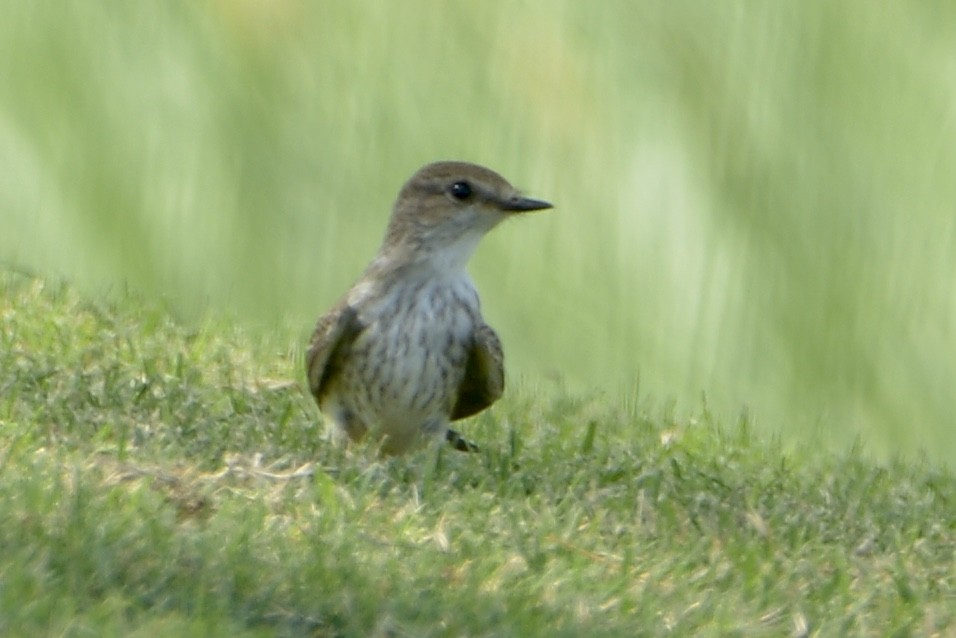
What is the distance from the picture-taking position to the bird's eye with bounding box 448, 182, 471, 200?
829 cm

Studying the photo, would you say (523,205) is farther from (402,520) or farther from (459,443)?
(402,520)

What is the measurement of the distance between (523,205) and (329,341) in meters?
0.94

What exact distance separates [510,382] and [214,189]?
1.86 m

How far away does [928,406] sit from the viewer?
33.1 feet

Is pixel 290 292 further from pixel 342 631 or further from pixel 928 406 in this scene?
pixel 342 631

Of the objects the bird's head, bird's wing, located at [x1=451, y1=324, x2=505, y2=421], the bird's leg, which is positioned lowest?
the bird's leg

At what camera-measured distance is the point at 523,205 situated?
8.16m

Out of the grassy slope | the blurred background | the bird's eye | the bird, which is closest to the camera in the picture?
the grassy slope

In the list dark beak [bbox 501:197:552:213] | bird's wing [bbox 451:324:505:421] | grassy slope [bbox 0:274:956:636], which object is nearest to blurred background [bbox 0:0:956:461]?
grassy slope [bbox 0:274:956:636]

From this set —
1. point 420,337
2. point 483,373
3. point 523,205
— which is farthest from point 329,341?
point 523,205

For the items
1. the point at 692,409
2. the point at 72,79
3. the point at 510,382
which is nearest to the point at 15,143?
the point at 72,79

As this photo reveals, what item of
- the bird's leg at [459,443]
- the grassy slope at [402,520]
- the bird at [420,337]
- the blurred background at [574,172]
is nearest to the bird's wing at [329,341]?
the bird at [420,337]

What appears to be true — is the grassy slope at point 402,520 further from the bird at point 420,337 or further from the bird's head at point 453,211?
the bird's head at point 453,211

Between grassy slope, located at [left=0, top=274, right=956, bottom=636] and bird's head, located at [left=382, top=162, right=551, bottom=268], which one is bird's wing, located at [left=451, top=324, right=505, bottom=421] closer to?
grassy slope, located at [left=0, top=274, right=956, bottom=636]
